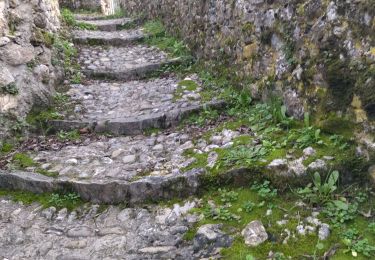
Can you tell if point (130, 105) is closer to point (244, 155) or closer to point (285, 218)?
point (244, 155)

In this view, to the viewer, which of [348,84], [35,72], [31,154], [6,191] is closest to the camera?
[348,84]

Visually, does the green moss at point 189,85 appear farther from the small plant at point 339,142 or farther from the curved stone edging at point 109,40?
the curved stone edging at point 109,40

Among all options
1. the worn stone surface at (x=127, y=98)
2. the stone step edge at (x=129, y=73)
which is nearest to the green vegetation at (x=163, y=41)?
the stone step edge at (x=129, y=73)

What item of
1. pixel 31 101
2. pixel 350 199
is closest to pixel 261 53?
pixel 350 199

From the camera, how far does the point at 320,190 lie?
2.86 m

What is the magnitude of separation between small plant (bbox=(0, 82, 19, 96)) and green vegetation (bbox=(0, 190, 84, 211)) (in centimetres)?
128

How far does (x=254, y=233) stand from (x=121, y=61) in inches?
196

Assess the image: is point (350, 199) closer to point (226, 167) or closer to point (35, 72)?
point (226, 167)

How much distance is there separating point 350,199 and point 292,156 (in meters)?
0.55

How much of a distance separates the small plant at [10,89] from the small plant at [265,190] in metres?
2.98

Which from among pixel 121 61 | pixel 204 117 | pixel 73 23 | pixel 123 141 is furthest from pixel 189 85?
pixel 73 23

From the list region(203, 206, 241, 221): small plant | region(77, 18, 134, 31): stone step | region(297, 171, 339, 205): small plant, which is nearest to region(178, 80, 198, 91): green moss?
region(203, 206, 241, 221): small plant

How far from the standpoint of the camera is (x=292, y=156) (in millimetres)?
3131

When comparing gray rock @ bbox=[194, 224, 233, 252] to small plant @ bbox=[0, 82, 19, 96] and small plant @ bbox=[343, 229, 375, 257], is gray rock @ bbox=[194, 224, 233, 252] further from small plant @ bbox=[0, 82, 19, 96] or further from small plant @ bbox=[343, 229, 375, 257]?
small plant @ bbox=[0, 82, 19, 96]
